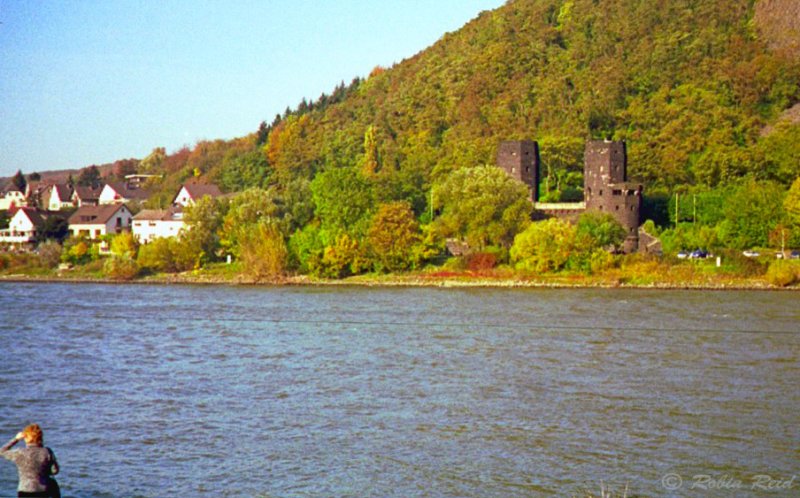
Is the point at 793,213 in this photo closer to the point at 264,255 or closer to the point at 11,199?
the point at 264,255

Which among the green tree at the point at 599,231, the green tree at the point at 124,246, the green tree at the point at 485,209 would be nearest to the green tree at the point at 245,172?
the green tree at the point at 124,246

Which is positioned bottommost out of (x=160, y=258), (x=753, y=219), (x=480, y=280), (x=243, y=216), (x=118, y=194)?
(x=480, y=280)

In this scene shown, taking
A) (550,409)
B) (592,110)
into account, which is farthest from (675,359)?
(592,110)

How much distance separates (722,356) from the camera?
31984mm

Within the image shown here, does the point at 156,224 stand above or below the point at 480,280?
above

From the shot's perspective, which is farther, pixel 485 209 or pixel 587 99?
pixel 587 99

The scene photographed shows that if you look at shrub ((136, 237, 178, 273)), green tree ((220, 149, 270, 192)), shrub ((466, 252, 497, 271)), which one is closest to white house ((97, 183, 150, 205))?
green tree ((220, 149, 270, 192))

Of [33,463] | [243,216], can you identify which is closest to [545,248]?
[243,216]

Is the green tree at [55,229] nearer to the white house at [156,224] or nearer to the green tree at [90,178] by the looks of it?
the white house at [156,224]

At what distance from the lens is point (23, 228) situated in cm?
9950

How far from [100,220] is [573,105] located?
5036cm

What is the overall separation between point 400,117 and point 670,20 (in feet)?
115

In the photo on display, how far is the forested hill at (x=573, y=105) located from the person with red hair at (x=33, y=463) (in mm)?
68504

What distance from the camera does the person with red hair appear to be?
43.9 ft
